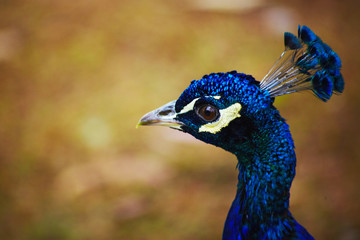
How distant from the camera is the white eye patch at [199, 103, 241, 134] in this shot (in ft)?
3.62

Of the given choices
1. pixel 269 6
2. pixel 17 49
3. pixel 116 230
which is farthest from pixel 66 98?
pixel 269 6

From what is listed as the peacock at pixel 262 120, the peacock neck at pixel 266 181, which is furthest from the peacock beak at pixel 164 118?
the peacock neck at pixel 266 181

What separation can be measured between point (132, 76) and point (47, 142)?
2.84 feet

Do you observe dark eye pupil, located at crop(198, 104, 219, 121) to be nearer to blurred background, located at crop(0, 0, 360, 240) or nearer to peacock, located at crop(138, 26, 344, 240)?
peacock, located at crop(138, 26, 344, 240)

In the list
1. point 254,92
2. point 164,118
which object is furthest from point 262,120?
point 164,118

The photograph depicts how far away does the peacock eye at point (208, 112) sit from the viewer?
114 cm

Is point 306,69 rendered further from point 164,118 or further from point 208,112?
point 164,118

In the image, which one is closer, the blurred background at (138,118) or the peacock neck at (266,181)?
the peacock neck at (266,181)

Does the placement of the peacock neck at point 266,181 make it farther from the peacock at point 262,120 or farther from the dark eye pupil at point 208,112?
the dark eye pupil at point 208,112

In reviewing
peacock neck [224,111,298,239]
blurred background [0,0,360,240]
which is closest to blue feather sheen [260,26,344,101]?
peacock neck [224,111,298,239]

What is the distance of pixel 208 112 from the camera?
1143 mm

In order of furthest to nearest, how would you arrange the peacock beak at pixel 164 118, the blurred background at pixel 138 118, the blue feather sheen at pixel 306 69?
the blurred background at pixel 138 118
the peacock beak at pixel 164 118
the blue feather sheen at pixel 306 69

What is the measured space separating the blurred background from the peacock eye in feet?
3.11

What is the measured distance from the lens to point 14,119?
2852 millimetres
